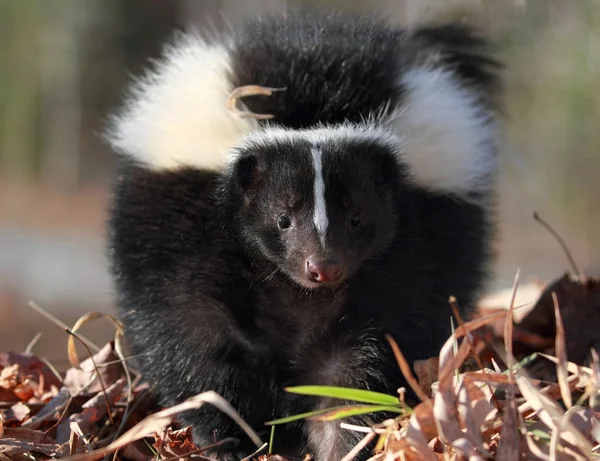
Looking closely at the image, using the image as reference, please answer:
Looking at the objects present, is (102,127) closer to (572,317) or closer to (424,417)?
(572,317)

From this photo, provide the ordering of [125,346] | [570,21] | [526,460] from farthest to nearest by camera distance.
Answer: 1. [570,21]
2. [125,346]
3. [526,460]

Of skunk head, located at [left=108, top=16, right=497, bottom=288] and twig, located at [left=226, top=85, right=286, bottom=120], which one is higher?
twig, located at [left=226, top=85, right=286, bottom=120]

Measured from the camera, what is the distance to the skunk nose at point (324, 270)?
3947 mm

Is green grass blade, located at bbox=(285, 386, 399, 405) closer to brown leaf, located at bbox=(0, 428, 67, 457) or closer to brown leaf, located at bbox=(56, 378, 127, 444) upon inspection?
brown leaf, located at bbox=(0, 428, 67, 457)

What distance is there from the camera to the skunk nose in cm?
395

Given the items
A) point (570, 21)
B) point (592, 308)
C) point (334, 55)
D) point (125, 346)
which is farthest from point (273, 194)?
point (570, 21)

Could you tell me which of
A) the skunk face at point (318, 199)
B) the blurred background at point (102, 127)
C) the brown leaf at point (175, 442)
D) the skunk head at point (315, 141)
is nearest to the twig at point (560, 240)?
the skunk head at point (315, 141)

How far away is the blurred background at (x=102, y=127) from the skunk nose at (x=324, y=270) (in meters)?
2.07

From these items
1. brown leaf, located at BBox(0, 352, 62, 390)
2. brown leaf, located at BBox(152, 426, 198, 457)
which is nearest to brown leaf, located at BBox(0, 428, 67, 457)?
brown leaf, located at BBox(152, 426, 198, 457)

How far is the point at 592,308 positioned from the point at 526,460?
2989 millimetres

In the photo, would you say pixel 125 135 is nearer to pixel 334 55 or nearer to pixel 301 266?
pixel 334 55

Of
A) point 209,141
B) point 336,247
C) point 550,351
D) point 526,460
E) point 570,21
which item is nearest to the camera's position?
point 526,460

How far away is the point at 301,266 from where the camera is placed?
13.7 ft

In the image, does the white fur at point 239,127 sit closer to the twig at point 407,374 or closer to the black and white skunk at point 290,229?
the black and white skunk at point 290,229
